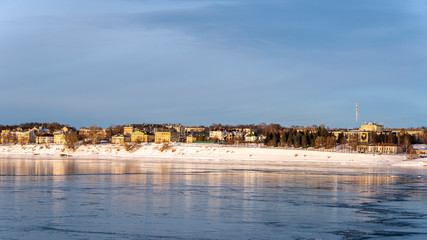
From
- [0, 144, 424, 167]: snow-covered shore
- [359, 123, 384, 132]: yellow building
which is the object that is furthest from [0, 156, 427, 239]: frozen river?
[359, 123, 384, 132]: yellow building

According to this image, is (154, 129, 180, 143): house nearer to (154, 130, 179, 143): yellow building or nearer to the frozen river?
(154, 130, 179, 143): yellow building

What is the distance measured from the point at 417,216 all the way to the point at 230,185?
46.3ft

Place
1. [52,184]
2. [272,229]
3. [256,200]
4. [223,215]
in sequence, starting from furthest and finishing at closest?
1. [52,184]
2. [256,200]
3. [223,215]
4. [272,229]

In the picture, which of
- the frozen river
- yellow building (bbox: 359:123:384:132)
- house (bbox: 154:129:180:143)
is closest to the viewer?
the frozen river

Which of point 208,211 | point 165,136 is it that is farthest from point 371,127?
point 208,211

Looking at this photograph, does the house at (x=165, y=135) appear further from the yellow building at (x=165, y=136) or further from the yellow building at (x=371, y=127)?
the yellow building at (x=371, y=127)

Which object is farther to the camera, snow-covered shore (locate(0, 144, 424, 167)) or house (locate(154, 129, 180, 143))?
house (locate(154, 129, 180, 143))

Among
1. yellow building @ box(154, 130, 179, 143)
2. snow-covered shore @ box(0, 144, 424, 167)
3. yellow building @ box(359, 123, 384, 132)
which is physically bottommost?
snow-covered shore @ box(0, 144, 424, 167)

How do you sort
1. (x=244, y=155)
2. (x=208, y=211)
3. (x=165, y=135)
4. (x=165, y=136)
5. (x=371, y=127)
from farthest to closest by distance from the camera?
(x=165, y=135) → (x=165, y=136) → (x=371, y=127) → (x=244, y=155) → (x=208, y=211)

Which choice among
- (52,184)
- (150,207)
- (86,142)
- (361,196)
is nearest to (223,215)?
(150,207)

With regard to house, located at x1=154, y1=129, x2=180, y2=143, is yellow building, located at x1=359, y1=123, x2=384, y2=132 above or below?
above

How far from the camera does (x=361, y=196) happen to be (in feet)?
93.7

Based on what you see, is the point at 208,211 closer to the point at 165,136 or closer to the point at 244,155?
the point at 244,155

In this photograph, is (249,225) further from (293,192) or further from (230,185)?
(230,185)
